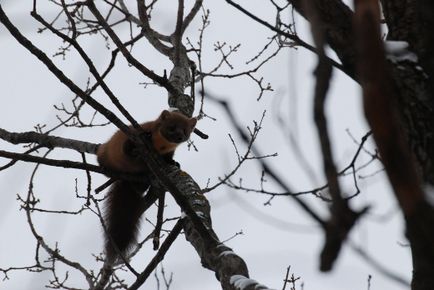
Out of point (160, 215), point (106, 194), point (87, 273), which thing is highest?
point (106, 194)

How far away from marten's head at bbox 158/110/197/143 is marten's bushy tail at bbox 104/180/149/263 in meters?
0.65

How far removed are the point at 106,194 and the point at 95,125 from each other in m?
0.73

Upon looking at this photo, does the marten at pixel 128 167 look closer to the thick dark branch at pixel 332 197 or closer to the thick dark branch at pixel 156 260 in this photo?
the thick dark branch at pixel 156 260

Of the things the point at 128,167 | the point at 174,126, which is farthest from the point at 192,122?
the point at 128,167

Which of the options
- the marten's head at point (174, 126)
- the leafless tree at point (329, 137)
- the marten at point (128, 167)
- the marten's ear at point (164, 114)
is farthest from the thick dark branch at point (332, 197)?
the marten's ear at point (164, 114)

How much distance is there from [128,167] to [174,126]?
0.82m

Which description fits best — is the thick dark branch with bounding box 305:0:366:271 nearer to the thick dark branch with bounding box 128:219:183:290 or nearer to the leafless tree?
the leafless tree

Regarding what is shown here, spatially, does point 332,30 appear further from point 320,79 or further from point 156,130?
point 156,130

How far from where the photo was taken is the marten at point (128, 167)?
518 centimetres

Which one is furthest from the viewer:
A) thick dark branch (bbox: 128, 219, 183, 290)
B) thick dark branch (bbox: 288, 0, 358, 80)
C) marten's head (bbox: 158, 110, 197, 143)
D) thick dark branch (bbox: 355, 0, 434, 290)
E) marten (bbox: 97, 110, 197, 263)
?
marten's head (bbox: 158, 110, 197, 143)

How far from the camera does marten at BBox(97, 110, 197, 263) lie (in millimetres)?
5184

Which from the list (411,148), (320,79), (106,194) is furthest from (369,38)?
(106,194)

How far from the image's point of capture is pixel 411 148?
2.00 meters

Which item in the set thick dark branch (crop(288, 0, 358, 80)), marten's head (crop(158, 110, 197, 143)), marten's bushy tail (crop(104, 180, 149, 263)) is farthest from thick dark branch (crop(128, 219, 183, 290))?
marten's head (crop(158, 110, 197, 143))
